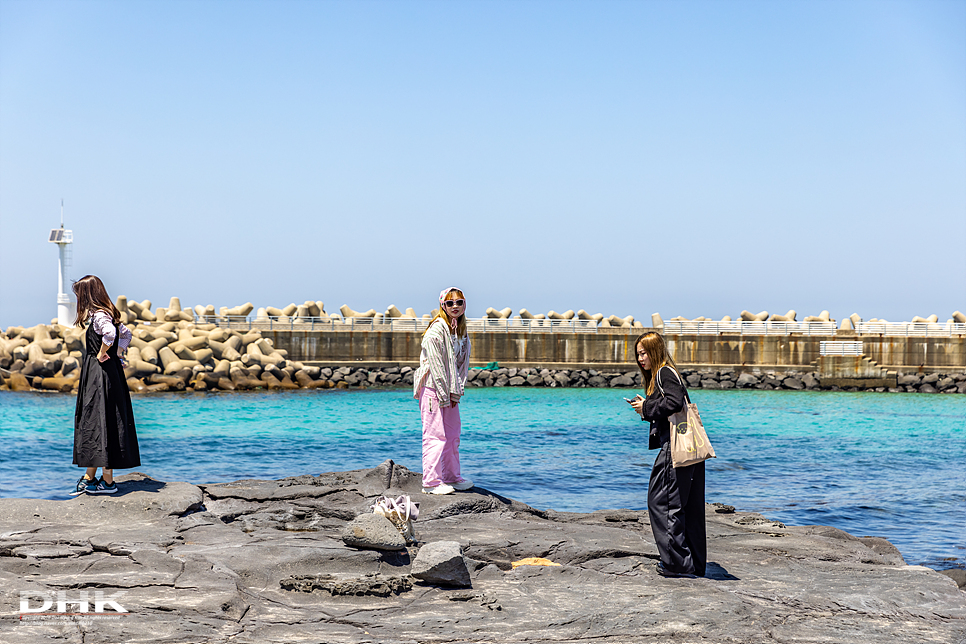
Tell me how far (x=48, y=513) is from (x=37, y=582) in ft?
6.31

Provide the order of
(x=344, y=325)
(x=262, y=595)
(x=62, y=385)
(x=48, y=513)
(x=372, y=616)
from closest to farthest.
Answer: (x=372, y=616), (x=262, y=595), (x=48, y=513), (x=62, y=385), (x=344, y=325)

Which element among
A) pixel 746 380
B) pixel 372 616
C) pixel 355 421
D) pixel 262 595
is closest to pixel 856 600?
pixel 372 616

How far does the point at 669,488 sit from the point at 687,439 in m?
0.34

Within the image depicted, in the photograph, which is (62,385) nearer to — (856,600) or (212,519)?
(212,519)

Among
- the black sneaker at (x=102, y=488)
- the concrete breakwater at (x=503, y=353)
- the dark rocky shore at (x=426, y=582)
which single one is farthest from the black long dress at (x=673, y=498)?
the concrete breakwater at (x=503, y=353)

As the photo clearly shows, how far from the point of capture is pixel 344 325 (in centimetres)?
3894

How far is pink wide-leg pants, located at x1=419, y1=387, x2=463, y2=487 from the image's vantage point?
7559mm

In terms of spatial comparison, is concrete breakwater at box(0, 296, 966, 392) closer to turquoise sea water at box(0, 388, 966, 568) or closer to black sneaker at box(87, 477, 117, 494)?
turquoise sea water at box(0, 388, 966, 568)

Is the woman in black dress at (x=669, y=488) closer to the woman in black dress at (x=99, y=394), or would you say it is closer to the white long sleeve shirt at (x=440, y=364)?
the white long sleeve shirt at (x=440, y=364)

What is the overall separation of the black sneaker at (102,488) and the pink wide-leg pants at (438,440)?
2609 mm

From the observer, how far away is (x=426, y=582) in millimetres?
5227

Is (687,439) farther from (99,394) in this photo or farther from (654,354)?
(99,394)

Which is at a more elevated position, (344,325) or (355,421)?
(344,325)

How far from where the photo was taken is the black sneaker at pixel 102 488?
7.09 m
